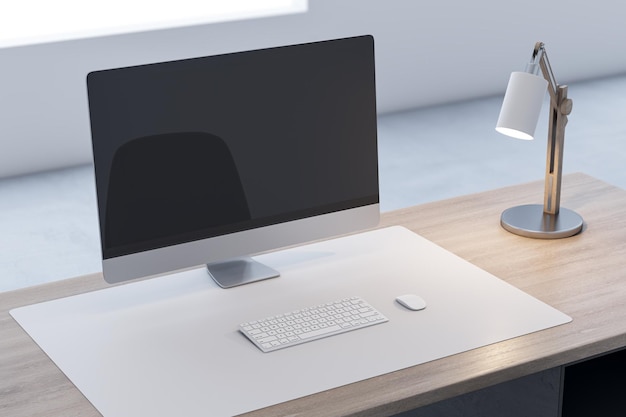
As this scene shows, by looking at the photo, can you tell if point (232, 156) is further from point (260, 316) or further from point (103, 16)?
point (103, 16)

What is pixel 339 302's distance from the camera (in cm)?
229

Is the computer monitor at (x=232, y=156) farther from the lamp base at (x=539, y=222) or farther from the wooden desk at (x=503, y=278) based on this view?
the lamp base at (x=539, y=222)

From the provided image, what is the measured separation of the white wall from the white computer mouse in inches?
158

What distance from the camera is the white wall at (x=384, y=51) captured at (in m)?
5.81

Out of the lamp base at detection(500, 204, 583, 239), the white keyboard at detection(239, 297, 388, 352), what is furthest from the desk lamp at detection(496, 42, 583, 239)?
the white keyboard at detection(239, 297, 388, 352)

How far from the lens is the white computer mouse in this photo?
7.41 feet

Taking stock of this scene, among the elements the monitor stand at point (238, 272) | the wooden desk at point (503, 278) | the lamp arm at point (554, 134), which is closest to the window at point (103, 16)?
the wooden desk at point (503, 278)

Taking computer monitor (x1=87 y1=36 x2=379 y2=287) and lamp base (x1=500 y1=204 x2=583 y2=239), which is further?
lamp base (x1=500 y1=204 x2=583 y2=239)

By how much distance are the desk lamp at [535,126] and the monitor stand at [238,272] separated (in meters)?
0.68

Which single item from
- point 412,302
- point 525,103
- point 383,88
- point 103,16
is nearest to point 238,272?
point 412,302

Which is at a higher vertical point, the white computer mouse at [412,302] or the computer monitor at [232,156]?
the computer monitor at [232,156]

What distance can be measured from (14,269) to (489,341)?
3.10m

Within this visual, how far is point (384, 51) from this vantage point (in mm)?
6801

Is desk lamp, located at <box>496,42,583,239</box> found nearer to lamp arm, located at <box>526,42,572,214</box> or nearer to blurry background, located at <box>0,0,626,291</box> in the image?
lamp arm, located at <box>526,42,572,214</box>
